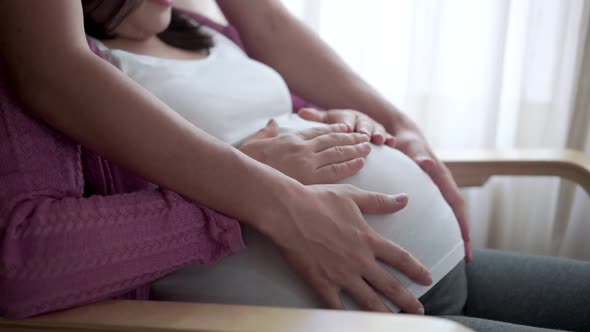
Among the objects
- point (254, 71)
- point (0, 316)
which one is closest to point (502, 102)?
point (254, 71)

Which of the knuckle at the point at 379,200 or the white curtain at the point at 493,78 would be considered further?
the white curtain at the point at 493,78

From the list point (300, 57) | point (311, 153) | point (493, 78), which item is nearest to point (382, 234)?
point (311, 153)

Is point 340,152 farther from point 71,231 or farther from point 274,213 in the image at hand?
Answer: point 71,231

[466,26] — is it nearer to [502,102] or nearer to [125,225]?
[502,102]

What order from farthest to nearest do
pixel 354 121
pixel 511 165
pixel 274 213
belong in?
pixel 511 165, pixel 354 121, pixel 274 213

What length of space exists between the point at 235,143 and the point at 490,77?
3.17ft

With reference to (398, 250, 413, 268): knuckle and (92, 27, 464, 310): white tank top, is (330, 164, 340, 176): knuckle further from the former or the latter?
(398, 250, 413, 268): knuckle

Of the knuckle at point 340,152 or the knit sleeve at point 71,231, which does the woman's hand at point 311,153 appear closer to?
the knuckle at point 340,152

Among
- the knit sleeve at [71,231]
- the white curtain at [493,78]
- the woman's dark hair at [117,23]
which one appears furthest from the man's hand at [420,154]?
the white curtain at [493,78]

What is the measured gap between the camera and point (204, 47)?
3.63ft

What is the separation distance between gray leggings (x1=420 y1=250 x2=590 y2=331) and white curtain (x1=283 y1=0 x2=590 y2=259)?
0.66 m

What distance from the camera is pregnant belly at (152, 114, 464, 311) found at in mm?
788

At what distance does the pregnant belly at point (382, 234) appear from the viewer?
2.59 ft

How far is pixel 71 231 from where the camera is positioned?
66 centimetres
